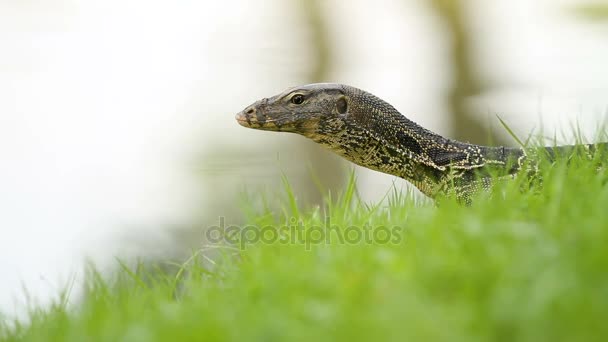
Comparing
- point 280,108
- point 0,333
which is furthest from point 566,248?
point 280,108

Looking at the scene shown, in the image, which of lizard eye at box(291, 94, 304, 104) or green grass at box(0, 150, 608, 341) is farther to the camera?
lizard eye at box(291, 94, 304, 104)

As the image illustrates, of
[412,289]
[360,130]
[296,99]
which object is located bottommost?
[412,289]

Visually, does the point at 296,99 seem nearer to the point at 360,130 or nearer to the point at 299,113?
the point at 299,113

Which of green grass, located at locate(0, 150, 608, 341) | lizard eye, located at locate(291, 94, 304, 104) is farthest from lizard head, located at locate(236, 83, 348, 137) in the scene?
green grass, located at locate(0, 150, 608, 341)

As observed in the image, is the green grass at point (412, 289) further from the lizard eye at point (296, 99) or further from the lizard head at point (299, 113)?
the lizard eye at point (296, 99)

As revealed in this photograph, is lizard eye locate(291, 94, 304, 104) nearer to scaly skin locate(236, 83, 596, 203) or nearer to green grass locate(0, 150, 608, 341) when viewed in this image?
scaly skin locate(236, 83, 596, 203)

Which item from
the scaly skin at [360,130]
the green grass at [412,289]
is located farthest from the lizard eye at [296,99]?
the green grass at [412,289]

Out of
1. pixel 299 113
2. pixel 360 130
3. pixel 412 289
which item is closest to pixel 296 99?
pixel 299 113
